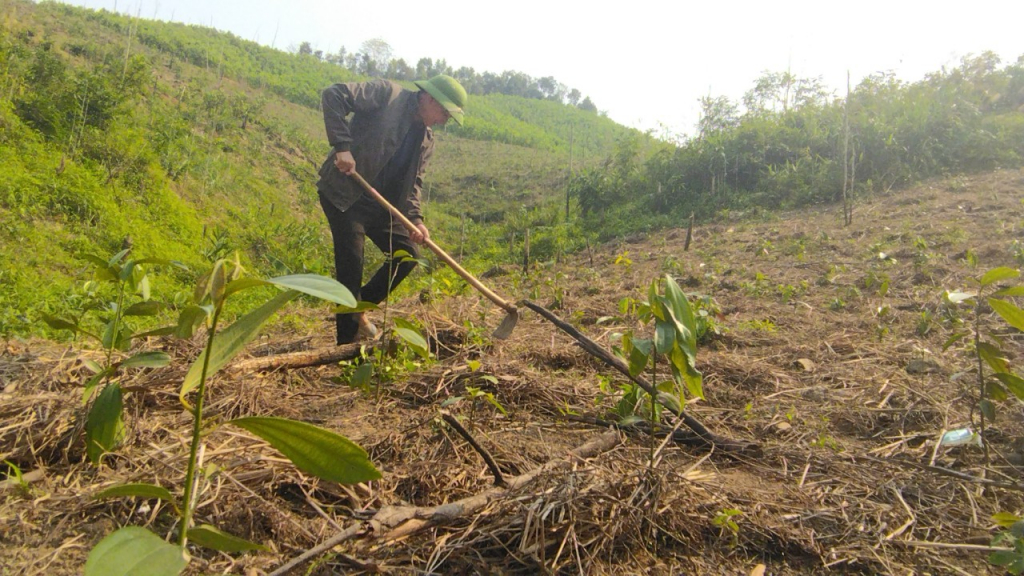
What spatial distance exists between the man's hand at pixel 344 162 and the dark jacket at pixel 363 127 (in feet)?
0.25

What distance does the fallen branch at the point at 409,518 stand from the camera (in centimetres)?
112

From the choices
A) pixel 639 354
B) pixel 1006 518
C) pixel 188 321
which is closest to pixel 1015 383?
pixel 1006 518

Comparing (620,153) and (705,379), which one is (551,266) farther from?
(620,153)

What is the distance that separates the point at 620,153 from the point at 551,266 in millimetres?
5771

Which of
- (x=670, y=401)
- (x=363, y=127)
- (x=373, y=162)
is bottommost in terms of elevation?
(x=670, y=401)

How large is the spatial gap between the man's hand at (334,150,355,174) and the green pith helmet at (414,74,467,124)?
57 cm

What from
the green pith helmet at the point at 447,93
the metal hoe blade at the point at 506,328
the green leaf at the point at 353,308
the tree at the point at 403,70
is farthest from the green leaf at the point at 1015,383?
the tree at the point at 403,70

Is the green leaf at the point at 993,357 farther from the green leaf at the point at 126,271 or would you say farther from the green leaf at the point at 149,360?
the green leaf at the point at 126,271

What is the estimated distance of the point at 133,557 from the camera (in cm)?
67

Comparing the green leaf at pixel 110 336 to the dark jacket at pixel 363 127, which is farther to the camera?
the dark jacket at pixel 363 127

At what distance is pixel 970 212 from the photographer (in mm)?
6387

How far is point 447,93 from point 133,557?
2853mm

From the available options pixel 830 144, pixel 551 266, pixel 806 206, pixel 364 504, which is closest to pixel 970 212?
pixel 806 206

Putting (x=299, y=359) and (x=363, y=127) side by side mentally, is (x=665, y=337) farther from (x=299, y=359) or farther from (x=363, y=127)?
(x=363, y=127)
